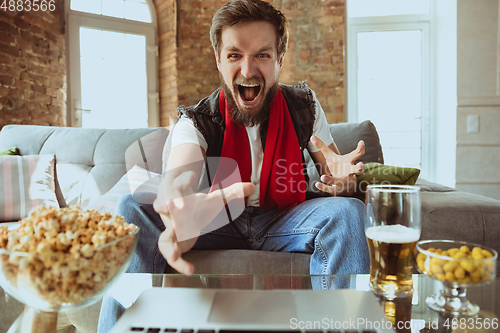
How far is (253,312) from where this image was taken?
0.50 metres

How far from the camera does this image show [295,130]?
1.36 m

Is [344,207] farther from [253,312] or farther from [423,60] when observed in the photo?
[423,60]

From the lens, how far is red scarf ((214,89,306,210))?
3.98ft

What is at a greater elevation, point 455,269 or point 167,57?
point 167,57

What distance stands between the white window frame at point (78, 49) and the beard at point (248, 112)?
262 cm

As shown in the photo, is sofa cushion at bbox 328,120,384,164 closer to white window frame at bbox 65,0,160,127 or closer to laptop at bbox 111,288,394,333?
laptop at bbox 111,288,394,333

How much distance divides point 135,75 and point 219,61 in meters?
2.67

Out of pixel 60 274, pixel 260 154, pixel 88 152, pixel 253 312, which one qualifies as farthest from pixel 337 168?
pixel 88 152

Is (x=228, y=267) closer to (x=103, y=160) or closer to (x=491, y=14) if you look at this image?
(x=103, y=160)

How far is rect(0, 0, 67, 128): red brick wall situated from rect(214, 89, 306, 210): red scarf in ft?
7.46

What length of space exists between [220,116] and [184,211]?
0.69 meters

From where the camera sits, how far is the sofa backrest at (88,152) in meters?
1.68

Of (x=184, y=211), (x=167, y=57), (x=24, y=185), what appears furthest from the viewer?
(x=167, y=57)

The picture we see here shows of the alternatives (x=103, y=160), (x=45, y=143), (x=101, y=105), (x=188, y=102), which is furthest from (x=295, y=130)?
(x=101, y=105)
